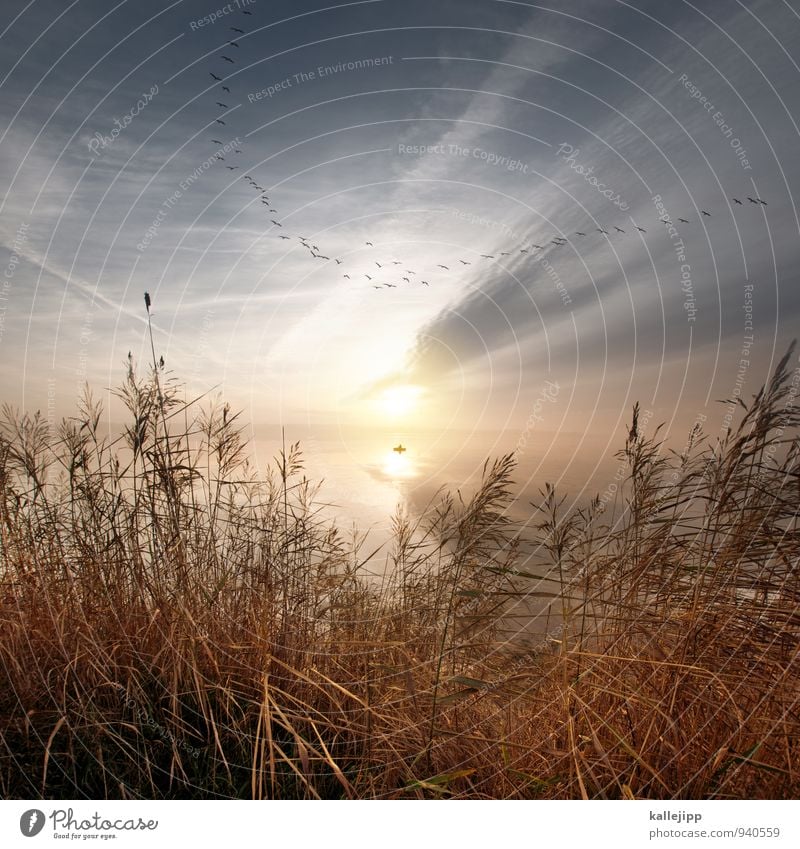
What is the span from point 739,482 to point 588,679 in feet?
3.92

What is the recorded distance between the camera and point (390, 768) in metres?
2.49

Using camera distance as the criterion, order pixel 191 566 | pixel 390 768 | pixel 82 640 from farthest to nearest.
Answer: pixel 191 566
pixel 82 640
pixel 390 768

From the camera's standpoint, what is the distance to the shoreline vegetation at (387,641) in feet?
8.03

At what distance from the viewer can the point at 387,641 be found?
3.06 meters

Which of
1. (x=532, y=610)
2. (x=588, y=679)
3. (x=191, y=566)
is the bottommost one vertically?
(x=588, y=679)

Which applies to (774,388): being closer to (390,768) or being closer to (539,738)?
(539,738)

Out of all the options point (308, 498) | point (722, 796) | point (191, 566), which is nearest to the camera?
point (722, 796)

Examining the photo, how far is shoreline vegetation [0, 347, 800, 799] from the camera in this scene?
8.03 ft
